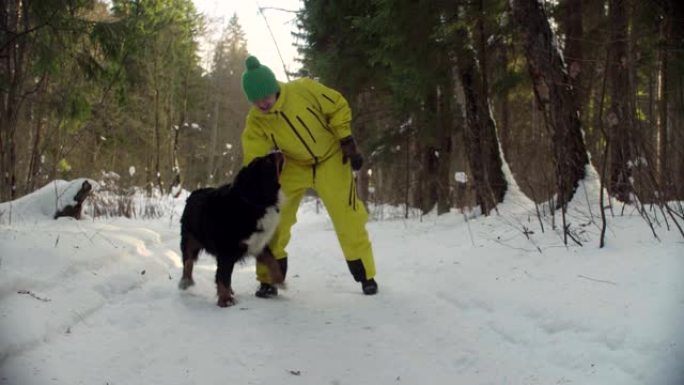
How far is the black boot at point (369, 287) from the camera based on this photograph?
433cm

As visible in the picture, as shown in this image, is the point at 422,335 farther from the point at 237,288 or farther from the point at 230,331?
the point at 237,288

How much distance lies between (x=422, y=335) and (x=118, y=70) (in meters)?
7.13

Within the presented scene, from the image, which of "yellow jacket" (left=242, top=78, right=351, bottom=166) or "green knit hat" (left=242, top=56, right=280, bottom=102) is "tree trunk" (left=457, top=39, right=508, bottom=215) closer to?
"yellow jacket" (left=242, top=78, right=351, bottom=166)

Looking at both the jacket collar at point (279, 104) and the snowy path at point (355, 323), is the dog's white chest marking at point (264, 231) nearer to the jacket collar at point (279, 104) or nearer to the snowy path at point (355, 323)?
the snowy path at point (355, 323)

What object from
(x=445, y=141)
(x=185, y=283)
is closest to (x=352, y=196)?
(x=185, y=283)

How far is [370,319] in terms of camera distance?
3541 mm

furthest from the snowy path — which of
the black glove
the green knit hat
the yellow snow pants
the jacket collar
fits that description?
the green knit hat

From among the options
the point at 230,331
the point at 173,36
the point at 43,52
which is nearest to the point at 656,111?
the point at 230,331

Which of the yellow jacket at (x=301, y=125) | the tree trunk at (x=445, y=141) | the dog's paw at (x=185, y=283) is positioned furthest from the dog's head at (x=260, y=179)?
the tree trunk at (x=445, y=141)

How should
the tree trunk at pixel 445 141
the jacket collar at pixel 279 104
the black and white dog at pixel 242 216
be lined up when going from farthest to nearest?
1. the tree trunk at pixel 445 141
2. the jacket collar at pixel 279 104
3. the black and white dog at pixel 242 216

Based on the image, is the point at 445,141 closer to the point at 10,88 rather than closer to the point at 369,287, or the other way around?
the point at 369,287

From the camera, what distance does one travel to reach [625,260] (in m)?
3.44

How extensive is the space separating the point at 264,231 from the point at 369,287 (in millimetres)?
1049

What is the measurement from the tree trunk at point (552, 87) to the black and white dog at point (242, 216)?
10.5 feet
